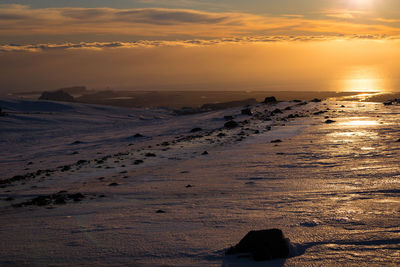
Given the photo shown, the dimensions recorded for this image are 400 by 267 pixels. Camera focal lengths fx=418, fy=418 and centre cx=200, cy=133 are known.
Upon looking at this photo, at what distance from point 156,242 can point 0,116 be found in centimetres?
2895

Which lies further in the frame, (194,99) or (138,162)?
(194,99)

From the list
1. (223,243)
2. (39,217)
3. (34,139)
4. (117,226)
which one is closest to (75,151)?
(34,139)

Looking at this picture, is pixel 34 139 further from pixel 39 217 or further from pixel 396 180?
pixel 396 180

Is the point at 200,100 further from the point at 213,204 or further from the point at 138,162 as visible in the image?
the point at 213,204

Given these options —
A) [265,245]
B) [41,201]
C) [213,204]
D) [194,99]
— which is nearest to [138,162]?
[41,201]

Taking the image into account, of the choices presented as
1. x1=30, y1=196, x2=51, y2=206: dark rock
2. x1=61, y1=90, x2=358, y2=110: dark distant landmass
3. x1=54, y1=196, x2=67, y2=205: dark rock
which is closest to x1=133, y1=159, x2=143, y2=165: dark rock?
x1=30, y1=196, x2=51, y2=206: dark rock

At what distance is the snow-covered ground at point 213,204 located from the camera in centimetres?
462

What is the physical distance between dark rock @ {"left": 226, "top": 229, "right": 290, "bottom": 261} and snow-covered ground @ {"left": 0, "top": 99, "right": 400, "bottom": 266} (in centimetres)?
11

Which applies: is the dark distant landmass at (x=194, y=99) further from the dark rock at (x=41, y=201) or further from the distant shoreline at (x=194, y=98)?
the dark rock at (x=41, y=201)

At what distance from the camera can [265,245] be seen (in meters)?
4.30

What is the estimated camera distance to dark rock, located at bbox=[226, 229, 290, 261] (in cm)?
426

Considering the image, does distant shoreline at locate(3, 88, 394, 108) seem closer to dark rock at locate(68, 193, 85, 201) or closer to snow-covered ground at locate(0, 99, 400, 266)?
snow-covered ground at locate(0, 99, 400, 266)

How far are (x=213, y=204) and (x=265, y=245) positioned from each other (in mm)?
2415

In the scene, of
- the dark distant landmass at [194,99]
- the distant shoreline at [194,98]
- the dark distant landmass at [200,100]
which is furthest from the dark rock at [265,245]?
the distant shoreline at [194,98]
